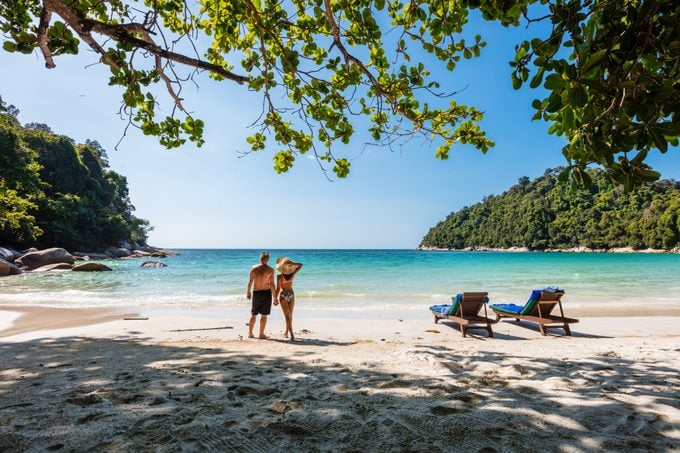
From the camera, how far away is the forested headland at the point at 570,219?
2896 inches

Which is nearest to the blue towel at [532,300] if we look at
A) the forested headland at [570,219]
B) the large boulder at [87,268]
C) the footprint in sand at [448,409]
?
the footprint in sand at [448,409]

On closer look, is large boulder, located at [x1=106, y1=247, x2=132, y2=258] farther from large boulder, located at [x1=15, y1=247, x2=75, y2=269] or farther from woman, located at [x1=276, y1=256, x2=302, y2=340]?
woman, located at [x1=276, y1=256, x2=302, y2=340]

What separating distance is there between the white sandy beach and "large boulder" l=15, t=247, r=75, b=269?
1151 inches

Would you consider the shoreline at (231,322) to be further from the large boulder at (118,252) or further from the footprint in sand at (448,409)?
the large boulder at (118,252)

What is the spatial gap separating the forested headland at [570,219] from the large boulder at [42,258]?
286 ft

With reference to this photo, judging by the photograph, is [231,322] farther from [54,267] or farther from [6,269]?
[54,267]

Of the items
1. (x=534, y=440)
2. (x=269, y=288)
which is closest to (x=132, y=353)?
(x=269, y=288)

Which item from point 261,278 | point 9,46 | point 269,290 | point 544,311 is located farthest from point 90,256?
point 544,311

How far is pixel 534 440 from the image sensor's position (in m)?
2.12

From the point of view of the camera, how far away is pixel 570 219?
91188 mm

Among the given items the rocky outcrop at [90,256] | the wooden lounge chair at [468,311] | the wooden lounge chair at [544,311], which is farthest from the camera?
the rocky outcrop at [90,256]

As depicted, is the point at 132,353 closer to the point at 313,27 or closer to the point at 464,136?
the point at 313,27

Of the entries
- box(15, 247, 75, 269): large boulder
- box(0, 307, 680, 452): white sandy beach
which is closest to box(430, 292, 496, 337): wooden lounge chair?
box(0, 307, 680, 452): white sandy beach

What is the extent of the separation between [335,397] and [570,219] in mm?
110320
